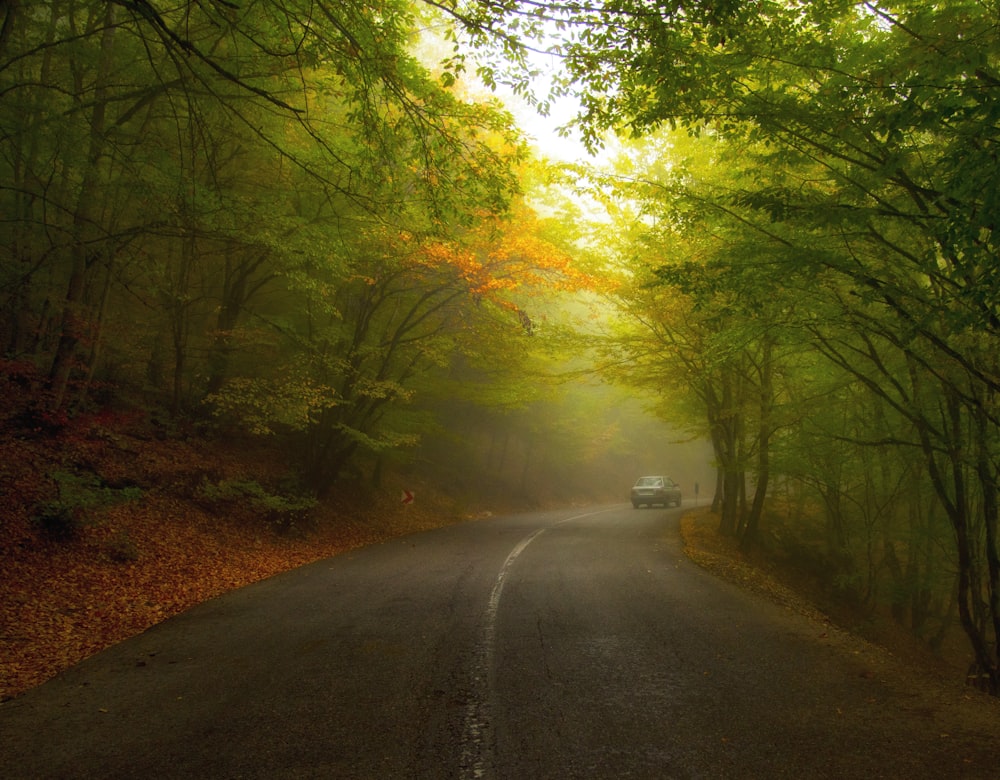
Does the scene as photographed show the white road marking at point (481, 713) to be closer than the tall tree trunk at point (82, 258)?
Yes

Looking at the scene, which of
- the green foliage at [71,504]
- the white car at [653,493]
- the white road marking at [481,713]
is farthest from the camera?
the white car at [653,493]

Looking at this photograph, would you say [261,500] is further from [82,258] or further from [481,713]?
[481,713]

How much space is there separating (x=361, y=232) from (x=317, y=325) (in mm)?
3825

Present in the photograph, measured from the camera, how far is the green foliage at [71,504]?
790 centimetres

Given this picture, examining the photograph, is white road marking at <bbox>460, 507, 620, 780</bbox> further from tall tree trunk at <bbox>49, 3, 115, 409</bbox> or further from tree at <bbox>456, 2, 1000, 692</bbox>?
tall tree trunk at <bbox>49, 3, 115, 409</bbox>

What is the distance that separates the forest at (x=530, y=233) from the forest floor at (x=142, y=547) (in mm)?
867

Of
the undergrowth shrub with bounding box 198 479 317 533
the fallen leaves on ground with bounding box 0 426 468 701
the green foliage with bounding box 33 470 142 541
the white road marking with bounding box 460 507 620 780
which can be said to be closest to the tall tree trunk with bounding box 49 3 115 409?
the fallen leaves on ground with bounding box 0 426 468 701

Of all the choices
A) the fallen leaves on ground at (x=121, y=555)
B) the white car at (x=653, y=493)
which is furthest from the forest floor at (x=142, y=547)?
the white car at (x=653, y=493)

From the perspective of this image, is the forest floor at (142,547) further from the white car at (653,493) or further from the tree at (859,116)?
the white car at (653,493)

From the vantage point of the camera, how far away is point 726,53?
18.5ft

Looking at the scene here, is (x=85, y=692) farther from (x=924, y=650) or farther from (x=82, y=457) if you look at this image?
(x=924, y=650)

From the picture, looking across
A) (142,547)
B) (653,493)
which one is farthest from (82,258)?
(653,493)

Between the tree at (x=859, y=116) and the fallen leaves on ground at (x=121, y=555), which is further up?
the tree at (x=859, y=116)

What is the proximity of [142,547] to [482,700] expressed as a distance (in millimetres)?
7169
